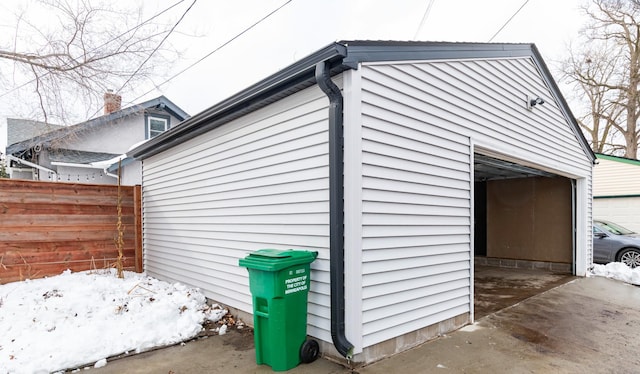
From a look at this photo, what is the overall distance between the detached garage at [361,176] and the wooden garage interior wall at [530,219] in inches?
102

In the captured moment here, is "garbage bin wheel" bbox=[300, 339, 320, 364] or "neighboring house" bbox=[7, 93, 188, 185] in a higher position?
"neighboring house" bbox=[7, 93, 188, 185]

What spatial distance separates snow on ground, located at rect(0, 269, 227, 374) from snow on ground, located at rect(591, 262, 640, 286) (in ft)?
26.7

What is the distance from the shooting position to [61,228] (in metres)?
6.03

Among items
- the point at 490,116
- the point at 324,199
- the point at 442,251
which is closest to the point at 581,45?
the point at 490,116

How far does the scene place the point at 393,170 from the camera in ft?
11.5

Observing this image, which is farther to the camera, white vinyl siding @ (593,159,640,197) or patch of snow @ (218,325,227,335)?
white vinyl siding @ (593,159,640,197)

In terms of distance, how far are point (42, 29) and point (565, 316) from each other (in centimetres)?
1015

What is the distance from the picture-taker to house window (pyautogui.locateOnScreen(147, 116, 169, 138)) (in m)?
12.1

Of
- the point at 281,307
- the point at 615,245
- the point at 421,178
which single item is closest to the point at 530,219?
the point at 615,245

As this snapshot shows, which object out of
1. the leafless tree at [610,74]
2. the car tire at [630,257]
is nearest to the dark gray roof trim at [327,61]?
the car tire at [630,257]

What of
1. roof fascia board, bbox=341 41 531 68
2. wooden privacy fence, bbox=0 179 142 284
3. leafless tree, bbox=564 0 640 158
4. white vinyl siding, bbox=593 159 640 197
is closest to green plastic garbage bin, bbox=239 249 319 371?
roof fascia board, bbox=341 41 531 68

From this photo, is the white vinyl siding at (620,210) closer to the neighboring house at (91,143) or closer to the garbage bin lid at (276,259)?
the garbage bin lid at (276,259)

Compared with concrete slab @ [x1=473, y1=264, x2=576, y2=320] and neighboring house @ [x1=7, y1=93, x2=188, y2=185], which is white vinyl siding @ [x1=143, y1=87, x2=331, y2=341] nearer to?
concrete slab @ [x1=473, y1=264, x2=576, y2=320]

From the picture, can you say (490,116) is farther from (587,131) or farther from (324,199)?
(587,131)
